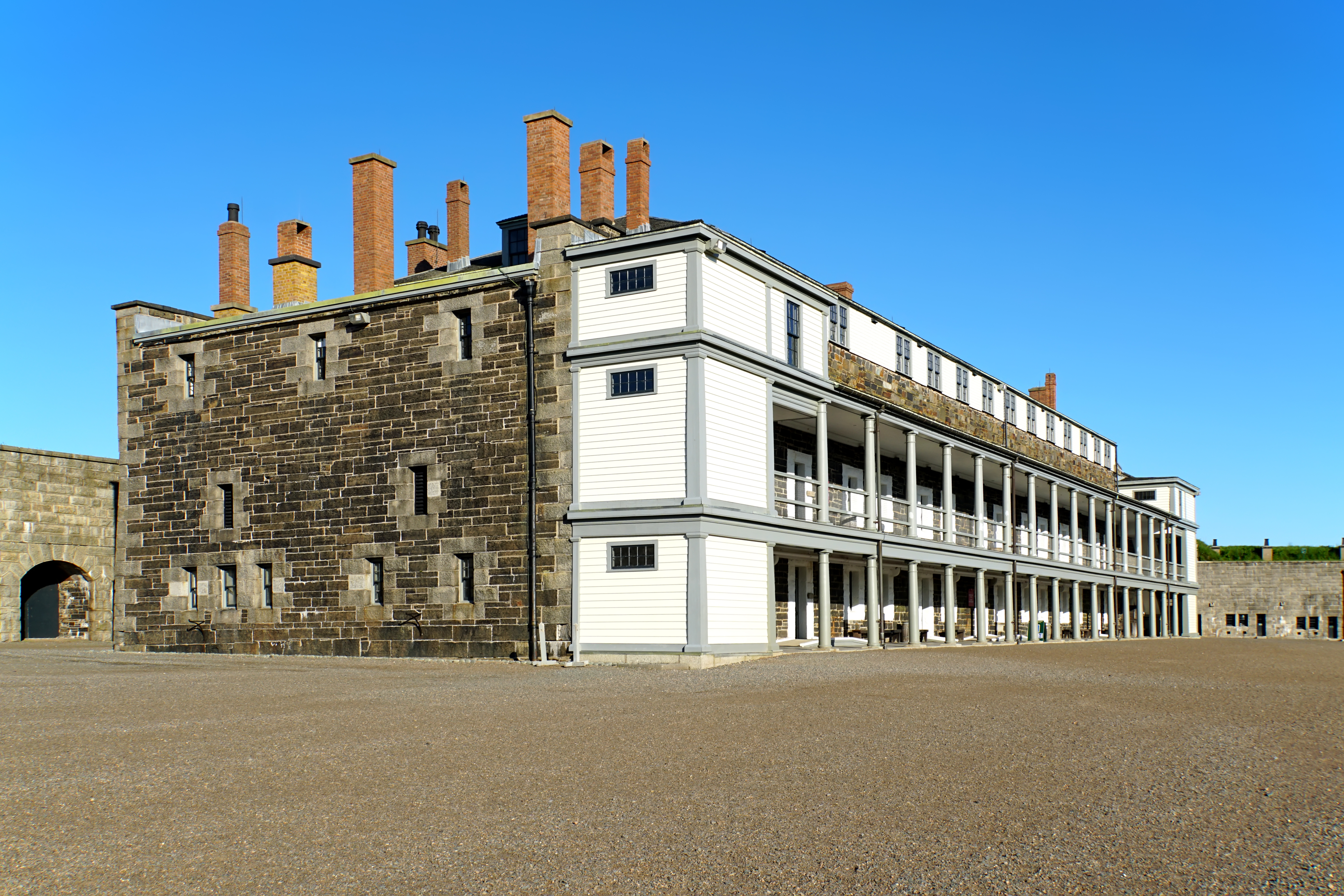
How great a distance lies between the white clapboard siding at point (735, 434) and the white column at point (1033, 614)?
16.6 metres

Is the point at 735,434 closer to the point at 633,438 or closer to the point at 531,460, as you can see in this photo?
the point at 633,438

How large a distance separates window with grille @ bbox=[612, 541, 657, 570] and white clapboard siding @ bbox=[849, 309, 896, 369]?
990cm

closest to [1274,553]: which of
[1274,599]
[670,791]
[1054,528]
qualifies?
[1274,599]

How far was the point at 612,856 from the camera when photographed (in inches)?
250

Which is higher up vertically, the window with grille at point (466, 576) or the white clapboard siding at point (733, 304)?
the white clapboard siding at point (733, 304)

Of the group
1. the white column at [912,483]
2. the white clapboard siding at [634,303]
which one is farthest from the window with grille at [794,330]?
the white column at [912,483]

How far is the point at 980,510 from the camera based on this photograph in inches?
1469

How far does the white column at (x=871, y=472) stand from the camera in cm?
3066

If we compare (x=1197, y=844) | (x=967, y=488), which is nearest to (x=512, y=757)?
(x=1197, y=844)

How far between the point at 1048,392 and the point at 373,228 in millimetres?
35328

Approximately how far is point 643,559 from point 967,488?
2290cm

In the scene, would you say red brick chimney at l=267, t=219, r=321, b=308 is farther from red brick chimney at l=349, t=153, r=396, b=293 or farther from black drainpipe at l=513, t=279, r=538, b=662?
black drainpipe at l=513, t=279, r=538, b=662

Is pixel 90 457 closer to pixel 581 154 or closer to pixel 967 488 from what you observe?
pixel 581 154

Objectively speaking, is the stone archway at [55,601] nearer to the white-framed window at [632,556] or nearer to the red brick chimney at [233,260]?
the red brick chimney at [233,260]
